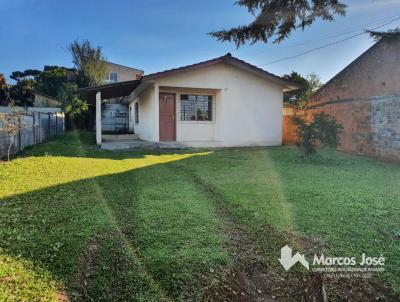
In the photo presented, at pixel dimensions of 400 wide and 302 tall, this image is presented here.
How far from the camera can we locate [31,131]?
1171 cm

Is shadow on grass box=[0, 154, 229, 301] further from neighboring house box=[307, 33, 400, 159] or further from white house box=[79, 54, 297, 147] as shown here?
white house box=[79, 54, 297, 147]

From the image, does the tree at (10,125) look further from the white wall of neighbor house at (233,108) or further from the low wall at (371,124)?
the low wall at (371,124)

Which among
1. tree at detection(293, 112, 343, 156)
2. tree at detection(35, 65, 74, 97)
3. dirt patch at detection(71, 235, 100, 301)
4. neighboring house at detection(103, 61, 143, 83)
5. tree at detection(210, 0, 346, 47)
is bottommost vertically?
dirt patch at detection(71, 235, 100, 301)

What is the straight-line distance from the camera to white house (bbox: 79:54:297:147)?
14.0 metres

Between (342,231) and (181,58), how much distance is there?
17.1 m

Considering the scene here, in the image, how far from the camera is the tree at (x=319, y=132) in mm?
10000

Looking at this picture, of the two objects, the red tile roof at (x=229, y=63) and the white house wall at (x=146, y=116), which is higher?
the red tile roof at (x=229, y=63)

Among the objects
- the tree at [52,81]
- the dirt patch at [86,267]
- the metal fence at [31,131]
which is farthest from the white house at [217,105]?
the tree at [52,81]

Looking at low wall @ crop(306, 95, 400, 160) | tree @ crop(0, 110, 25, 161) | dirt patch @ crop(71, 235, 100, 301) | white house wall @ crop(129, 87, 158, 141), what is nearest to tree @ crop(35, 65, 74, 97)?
white house wall @ crop(129, 87, 158, 141)

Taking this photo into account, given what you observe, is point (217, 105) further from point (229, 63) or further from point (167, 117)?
point (167, 117)

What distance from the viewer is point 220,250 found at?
330cm

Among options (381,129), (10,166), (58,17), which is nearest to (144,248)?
(10,166)

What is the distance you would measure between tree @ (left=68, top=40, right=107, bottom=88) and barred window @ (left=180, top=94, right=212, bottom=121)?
16.8m

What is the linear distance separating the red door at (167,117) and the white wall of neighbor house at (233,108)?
251 millimetres
